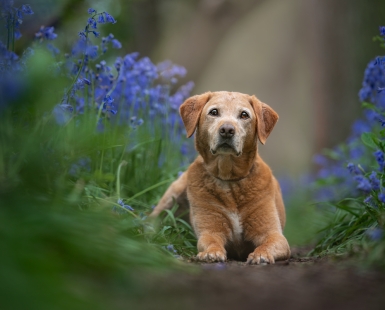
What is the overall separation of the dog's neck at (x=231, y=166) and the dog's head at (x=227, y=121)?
9 centimetres

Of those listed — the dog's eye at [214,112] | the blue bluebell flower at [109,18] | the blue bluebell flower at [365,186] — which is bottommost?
the blue bluebell flower at [365,186]

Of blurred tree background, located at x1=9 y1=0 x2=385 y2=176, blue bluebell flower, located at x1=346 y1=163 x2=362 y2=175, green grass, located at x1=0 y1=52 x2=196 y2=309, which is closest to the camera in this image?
green grass, located at x1=0 y1=52 x2=196 y2=309

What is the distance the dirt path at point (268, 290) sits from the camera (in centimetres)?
231

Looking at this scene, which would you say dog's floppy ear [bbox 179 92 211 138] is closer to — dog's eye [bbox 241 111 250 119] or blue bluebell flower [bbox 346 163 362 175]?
dog's eye [bbox 241 111 250 119]

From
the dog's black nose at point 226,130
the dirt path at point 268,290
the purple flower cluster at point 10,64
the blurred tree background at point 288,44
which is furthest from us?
the blurred tree background at point 288,44

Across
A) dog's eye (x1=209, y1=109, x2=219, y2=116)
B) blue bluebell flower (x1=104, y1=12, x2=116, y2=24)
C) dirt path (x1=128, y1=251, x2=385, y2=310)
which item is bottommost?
dirt path (x1=128, y1=251, x2=385, y2=310)

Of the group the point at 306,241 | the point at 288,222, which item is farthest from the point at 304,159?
the point at 306,241

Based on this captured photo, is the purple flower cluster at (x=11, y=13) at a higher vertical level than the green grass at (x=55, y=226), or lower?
higher

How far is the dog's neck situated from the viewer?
4520mm

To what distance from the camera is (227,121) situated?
425 cm

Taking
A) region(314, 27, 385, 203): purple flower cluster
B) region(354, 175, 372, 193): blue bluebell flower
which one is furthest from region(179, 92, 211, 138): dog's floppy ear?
region(354, 175, 372, 193): blue bluebell flower

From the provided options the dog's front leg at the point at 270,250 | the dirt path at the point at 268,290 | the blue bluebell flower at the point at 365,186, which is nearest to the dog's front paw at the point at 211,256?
the dog's front leg at the point at 270,250

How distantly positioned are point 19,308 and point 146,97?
160 inches

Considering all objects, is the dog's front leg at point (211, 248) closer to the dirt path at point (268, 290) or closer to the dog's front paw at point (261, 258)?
the dog's front paw at point (261, 258)
